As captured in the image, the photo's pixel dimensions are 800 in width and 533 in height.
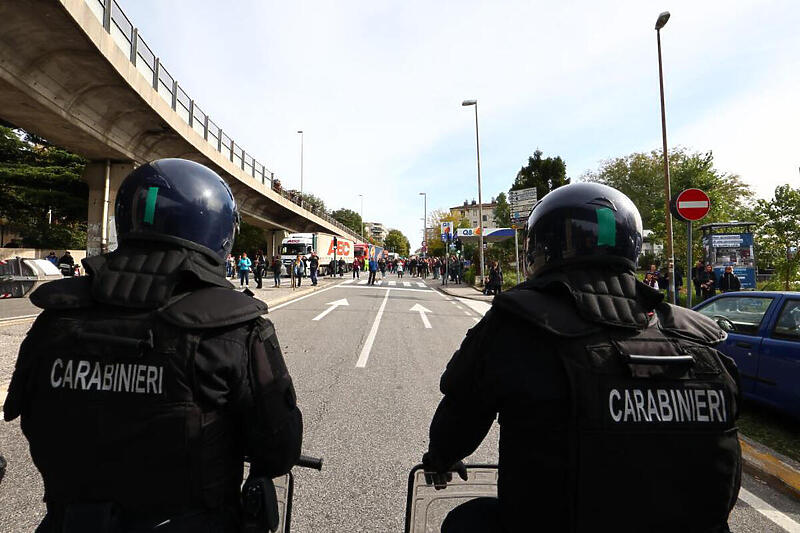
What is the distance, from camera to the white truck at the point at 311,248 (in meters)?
31.4

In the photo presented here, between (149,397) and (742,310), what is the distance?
6.01 meters

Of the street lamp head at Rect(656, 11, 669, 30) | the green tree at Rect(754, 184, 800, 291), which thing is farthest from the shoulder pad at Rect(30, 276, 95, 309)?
the green tree at Rect(754, 184, 800, 291)

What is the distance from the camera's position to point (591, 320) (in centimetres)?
130

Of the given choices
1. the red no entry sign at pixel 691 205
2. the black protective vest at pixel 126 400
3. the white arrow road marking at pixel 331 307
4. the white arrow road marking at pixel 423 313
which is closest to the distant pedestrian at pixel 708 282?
the red no entry sign at pixel 691 205

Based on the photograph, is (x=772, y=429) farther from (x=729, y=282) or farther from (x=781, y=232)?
(x=781, y=232)

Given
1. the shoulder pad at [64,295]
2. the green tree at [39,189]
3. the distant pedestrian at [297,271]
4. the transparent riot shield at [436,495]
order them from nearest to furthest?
the shoulder pad at [64,295]
the transparent riot shield at [436,495]
the distant pedestrian at [297,271]
the green tree at [39,189]

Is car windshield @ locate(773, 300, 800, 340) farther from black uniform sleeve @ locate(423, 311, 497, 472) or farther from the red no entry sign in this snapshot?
black uniform sleeve @ locate(423, 311, 497, 472)

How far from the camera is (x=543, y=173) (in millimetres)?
53031

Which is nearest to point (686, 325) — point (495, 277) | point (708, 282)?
point (708, 282)

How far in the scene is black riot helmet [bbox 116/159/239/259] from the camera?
4.90 ft

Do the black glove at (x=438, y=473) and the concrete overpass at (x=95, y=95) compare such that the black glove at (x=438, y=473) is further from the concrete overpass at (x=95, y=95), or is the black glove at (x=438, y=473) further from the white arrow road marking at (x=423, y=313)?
the white arrow road marking at (x=423, y=313)

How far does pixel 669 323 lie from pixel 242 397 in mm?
1373

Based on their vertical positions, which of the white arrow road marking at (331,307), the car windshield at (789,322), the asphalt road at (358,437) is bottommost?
the asphalt road at (358,437)

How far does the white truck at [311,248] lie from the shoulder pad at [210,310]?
1105 inches
